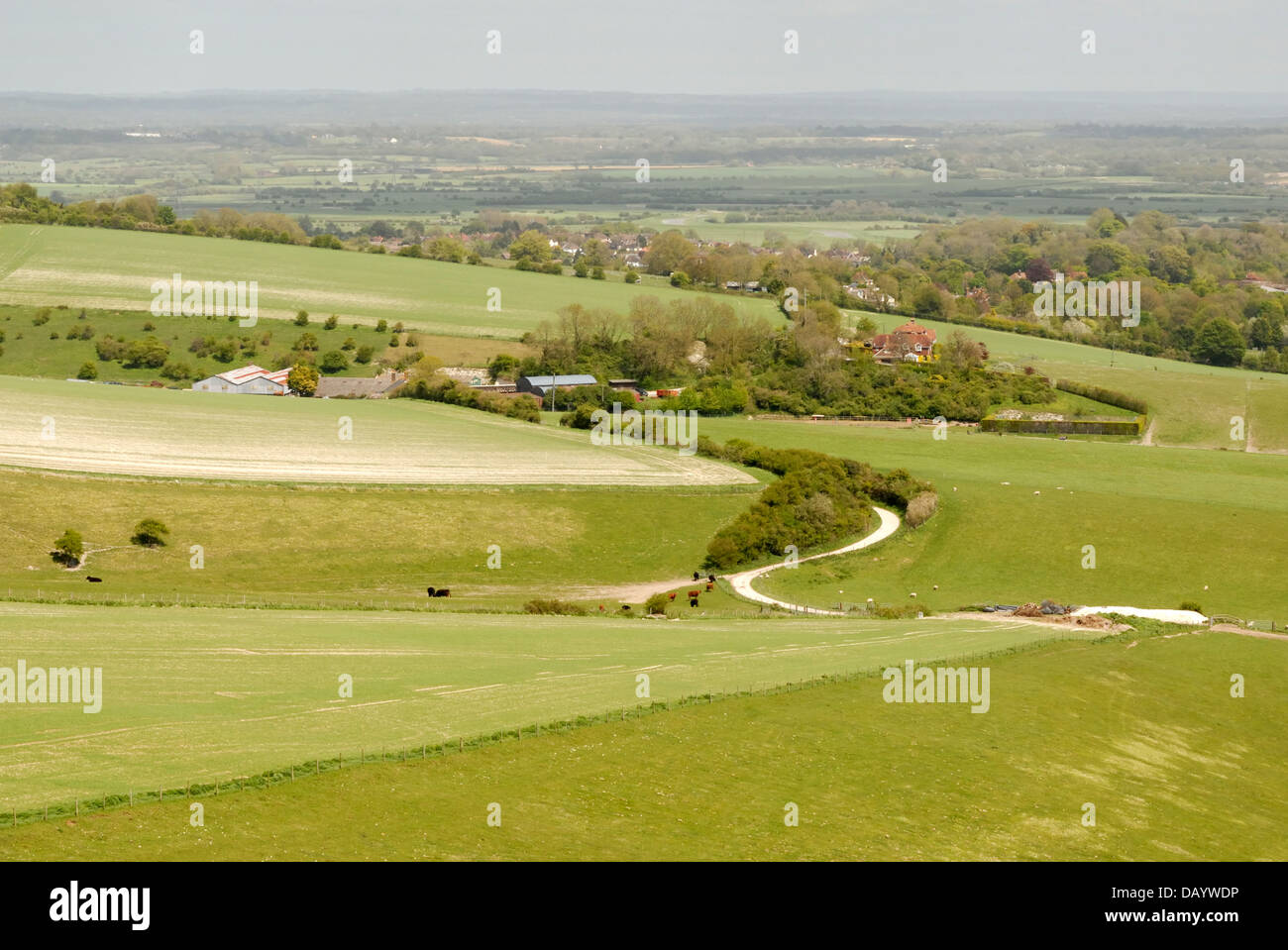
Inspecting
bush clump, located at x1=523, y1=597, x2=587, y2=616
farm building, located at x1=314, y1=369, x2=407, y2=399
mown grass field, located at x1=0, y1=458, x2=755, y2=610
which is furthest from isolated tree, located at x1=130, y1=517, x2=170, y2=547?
farm building, located at x1=314, y1=369, x2=407, y2=399

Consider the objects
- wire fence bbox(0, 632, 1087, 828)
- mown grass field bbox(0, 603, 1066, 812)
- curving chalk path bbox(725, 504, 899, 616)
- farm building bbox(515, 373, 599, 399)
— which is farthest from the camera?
farm building bbox(515, 373, 599, 399)

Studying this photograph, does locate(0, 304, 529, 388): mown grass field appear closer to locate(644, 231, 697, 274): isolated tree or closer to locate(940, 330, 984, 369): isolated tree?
locate(940, 330, 984, 369): isolated tree

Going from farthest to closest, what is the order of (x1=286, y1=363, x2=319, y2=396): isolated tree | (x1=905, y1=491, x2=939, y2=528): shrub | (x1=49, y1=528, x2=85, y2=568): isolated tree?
(x1=286, y1=363, x2=319, y2=396): isolated tree, (x1=905, y1=491, x2=939, y2=528): shrub, (x1=49, y1=528, x2=85, y2=568): isolated tree

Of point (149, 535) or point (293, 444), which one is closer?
point (149, 535)

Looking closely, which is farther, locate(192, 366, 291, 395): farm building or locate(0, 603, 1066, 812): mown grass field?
locate(192, 366, 291, 395): farm building

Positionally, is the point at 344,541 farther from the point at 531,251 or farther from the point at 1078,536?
the point at 531,251

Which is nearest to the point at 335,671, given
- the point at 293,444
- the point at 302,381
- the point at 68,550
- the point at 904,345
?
the point at 68,550
